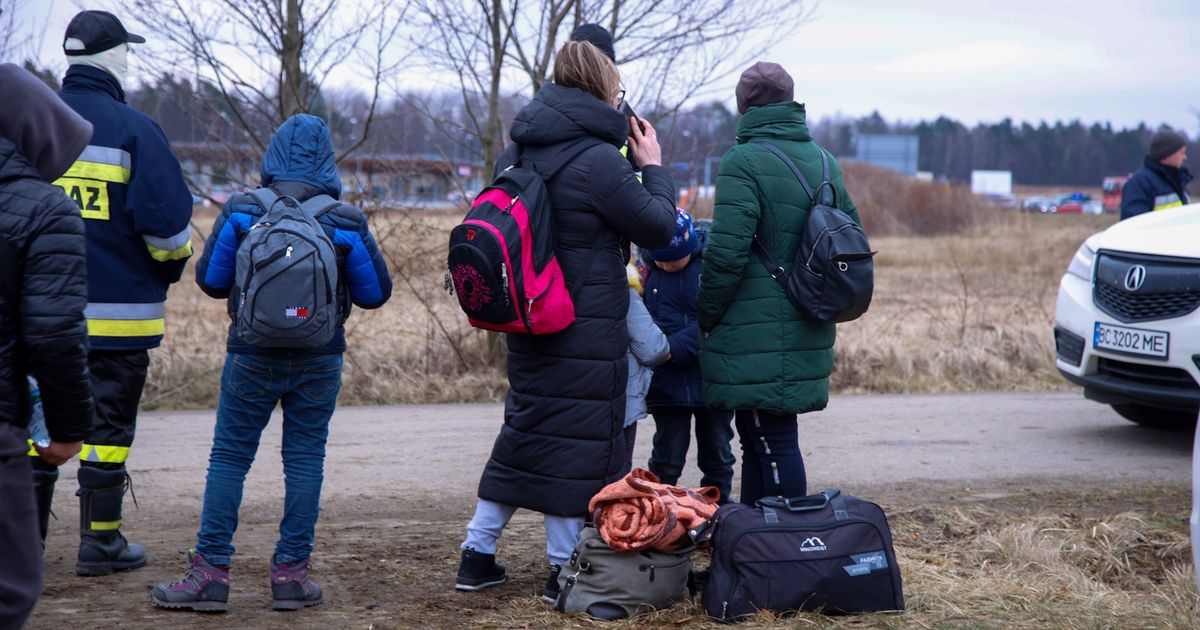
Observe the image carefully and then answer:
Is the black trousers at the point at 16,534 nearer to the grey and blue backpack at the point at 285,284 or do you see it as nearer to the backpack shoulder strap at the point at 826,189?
the grey and blue backpack at the point at 285,284

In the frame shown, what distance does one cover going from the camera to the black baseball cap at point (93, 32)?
4641 mm

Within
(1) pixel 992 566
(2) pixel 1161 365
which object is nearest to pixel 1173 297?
(2) pixel 1161 365

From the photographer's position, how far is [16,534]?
2922 millimetres

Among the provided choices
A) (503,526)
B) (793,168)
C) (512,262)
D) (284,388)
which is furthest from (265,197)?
(793,168)

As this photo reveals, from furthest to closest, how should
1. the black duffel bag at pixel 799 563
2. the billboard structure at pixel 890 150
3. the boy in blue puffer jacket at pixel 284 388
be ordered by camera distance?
the billboard structure at pixel 890 150 → the boy in blue puffer jacket at pixel 284 388 → the black duffel bag at pixel 799 563

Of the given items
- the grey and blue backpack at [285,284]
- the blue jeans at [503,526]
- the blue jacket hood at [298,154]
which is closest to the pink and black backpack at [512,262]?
the grey and blue backpack at [285,284]

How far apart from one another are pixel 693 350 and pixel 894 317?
865 cm

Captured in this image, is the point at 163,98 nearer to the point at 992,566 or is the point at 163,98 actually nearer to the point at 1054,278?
the point at 992,566

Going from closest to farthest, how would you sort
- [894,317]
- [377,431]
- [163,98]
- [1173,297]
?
[1173,297] → [377,431] → [163,98] → [894,317]

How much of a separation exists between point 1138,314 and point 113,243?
5848 mm

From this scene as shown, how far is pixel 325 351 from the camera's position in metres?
4.25

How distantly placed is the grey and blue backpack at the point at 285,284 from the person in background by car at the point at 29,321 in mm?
891

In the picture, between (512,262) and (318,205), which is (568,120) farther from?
(318,205)

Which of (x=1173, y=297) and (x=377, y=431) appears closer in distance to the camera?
(x=1173, y=297)
